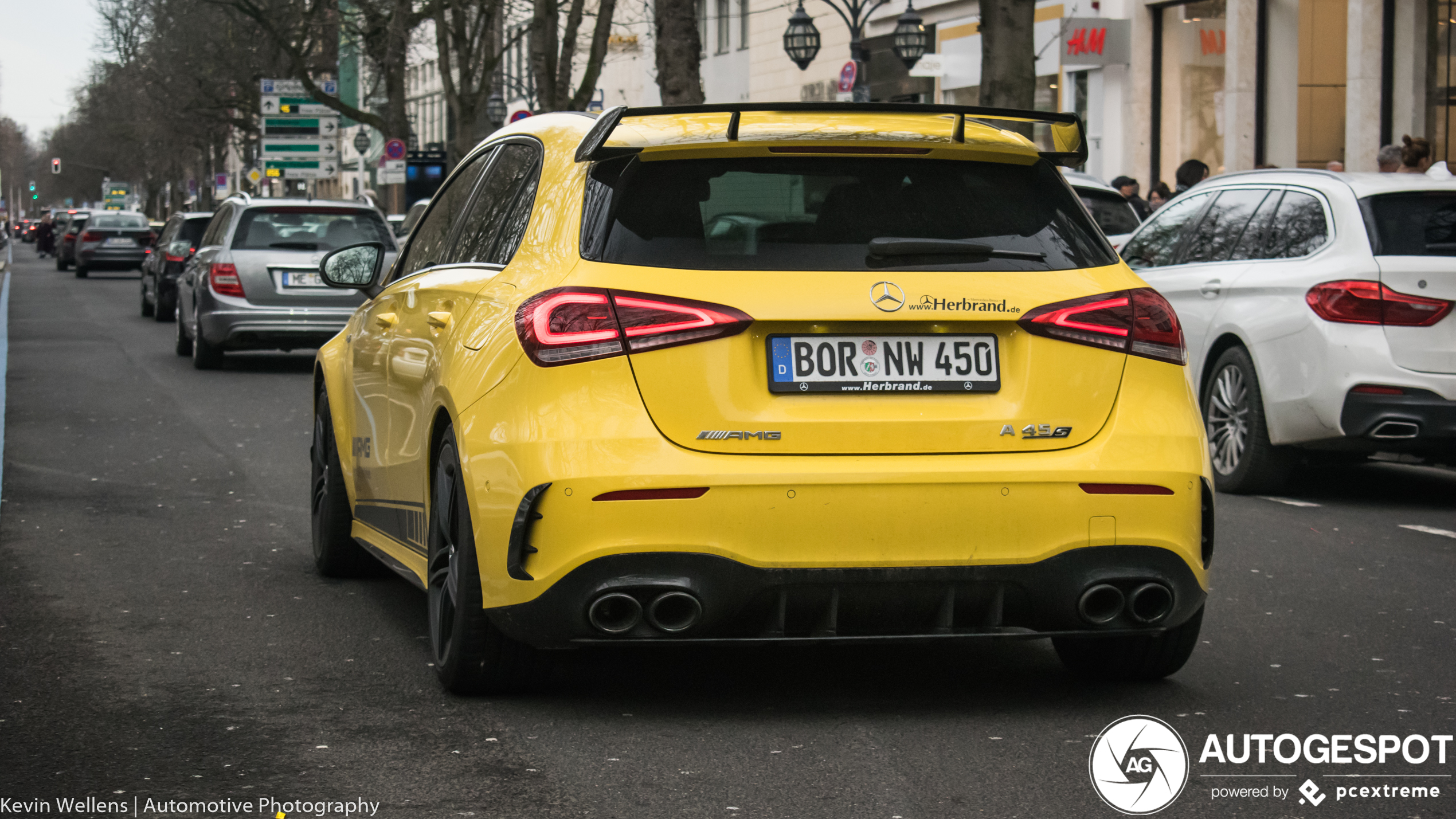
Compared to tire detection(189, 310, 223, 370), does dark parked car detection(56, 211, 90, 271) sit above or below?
above

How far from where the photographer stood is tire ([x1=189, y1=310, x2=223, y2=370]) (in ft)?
62.1

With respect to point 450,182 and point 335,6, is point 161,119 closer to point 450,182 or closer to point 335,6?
point 335,6

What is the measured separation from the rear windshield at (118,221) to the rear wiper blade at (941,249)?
5107 cm

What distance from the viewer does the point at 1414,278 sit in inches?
374

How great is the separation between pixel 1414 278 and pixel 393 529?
17.2 feet

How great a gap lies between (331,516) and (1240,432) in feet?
16.4

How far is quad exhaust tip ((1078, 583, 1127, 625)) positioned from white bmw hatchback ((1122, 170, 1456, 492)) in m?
4.84

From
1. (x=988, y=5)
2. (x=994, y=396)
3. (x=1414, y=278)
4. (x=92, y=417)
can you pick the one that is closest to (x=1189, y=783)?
(x=994, y=396)

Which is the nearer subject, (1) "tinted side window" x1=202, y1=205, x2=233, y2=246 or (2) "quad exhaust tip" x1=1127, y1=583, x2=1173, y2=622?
(2) "quad exhaust tip" x1=1127, y1=583, x2=1173, y2=622

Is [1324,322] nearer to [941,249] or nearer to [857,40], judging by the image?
[941,249]

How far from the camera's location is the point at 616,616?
498 cm

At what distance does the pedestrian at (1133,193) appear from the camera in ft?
68.7

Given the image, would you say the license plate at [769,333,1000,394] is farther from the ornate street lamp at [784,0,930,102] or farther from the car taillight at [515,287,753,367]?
the ornate street lamp at [784,0,930,102]

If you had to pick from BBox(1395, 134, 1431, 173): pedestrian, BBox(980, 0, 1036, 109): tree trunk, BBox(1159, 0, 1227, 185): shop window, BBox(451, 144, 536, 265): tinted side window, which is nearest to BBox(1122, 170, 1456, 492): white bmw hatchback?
BBox(451, 144, 536, 265): tinted side window
